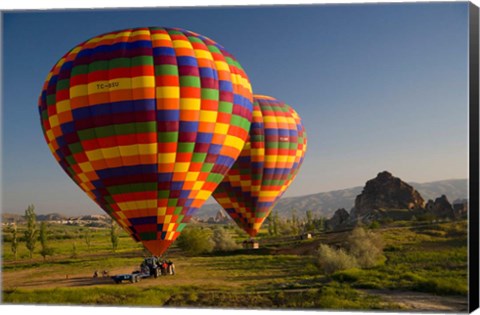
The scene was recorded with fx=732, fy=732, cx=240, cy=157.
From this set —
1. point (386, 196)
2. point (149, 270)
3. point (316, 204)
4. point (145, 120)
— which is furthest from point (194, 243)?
point (316, 204)

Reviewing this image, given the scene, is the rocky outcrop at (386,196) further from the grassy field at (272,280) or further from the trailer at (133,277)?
the trailer at (133,277)

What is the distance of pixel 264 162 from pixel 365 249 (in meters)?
5.24

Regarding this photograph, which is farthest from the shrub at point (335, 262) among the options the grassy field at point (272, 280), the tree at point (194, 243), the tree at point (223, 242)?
the tree at point (194, 243)

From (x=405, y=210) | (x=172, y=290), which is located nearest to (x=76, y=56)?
(x=172, y=290)

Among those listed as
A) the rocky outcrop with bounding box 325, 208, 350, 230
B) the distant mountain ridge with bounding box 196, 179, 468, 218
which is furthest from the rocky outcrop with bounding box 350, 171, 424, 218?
the distant mountain ridge with bounding box 196, 179, 468, 218

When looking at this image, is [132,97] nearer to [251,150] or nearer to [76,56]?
[76,56]

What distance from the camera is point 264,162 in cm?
2839

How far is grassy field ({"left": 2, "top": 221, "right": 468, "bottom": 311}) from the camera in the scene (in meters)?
19.1

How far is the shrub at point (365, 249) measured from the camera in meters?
27.1

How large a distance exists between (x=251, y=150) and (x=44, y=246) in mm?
17824

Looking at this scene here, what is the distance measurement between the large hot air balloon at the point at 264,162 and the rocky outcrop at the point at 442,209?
50.4 feet

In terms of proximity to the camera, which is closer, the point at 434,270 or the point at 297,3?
the point at 297,3

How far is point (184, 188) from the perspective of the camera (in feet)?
65.9

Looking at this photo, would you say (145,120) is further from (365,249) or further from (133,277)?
(365,249)
